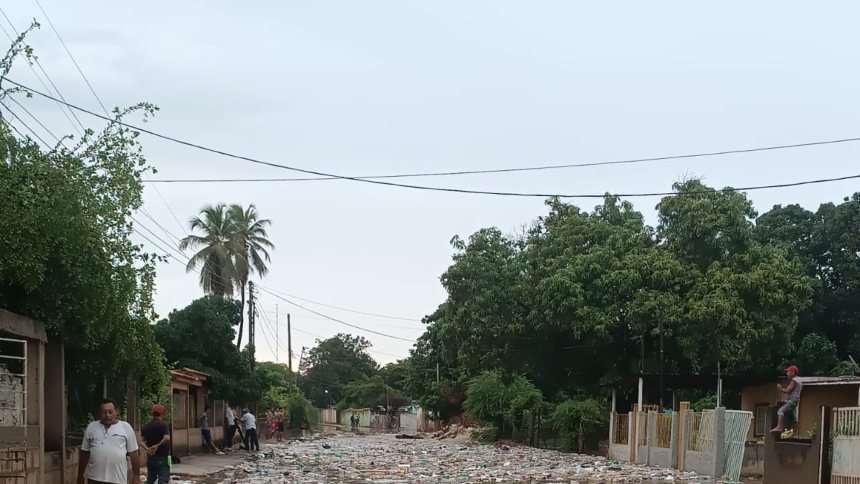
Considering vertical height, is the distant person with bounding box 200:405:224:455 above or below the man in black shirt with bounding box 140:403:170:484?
below

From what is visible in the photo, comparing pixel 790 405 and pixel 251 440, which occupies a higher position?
pixel 790 405

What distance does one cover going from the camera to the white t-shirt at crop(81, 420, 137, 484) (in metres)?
9.84

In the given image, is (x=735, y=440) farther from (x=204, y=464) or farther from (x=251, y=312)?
(x=251, y=312)

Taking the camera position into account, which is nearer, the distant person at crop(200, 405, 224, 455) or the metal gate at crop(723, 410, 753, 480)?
the metal gate at crop(723, 410, 753, 480)

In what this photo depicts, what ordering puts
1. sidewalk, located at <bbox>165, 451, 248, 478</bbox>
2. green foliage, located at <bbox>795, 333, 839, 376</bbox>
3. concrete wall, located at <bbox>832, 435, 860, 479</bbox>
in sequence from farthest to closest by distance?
green foliage, located at <bbox>795, 333, 839, 376</bbox>, sidewalk, located at <bbox>165, 451, 248, 478</bbox>, concrete wall, located at <bbox>832, 435, 860, 479</bbox>

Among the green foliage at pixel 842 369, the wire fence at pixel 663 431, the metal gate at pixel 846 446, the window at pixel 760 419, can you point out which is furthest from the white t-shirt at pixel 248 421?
the green foliage at pixel 842 369

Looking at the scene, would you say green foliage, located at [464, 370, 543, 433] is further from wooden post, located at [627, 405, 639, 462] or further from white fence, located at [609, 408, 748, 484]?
wooden post, located at [627, 405, 639, 462]

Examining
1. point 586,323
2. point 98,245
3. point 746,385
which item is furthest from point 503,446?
point 98,245

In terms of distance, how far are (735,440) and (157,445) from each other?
45.8ft

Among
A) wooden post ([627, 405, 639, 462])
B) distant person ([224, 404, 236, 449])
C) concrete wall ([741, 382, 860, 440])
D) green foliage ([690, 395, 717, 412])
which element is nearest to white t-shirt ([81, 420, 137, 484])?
concrete wall ([741, 382, 860, 440])

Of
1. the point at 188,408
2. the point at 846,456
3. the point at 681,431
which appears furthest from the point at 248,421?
the point at 846,456

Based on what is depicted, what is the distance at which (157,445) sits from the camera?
555 inches

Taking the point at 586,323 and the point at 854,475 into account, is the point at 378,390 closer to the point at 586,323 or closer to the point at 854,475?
the point at 586,323

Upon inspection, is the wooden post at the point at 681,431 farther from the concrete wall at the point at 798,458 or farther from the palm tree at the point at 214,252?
the palm tree at the point at 214,252
